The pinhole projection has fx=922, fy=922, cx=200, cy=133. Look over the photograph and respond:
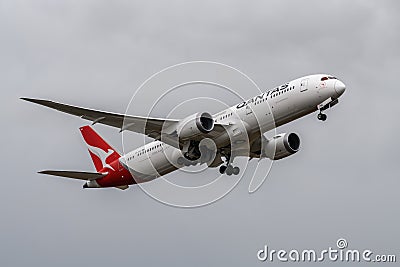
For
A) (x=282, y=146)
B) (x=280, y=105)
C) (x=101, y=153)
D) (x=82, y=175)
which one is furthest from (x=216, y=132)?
(x=101, y=153)

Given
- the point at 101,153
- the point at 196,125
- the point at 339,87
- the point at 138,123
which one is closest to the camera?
the point at 339,87

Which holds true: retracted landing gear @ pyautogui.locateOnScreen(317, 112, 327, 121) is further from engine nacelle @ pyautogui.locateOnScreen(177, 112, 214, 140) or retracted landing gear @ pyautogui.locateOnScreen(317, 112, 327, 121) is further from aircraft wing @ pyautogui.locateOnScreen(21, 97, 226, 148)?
engine nacelle @ pyautogui.locateOnScreen(177, 112, 214, 140)

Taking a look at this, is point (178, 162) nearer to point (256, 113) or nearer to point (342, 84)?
point (256, 113)

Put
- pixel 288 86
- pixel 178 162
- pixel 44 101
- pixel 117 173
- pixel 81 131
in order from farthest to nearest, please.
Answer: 1. pixel 81 131
2. pixel 117 173
3. pixel 178 162
4. pixel 288 86
5. pixel 44 101

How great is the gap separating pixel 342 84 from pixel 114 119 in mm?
16403

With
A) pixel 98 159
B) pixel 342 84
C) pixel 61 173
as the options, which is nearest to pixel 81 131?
pixel 98 159

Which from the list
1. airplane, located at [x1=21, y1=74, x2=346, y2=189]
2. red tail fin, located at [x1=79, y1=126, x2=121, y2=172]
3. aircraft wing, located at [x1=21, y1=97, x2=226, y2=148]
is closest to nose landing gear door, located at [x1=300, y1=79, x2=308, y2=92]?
airplane, located at [x1=21, y1=74, x2=346, y2=189]

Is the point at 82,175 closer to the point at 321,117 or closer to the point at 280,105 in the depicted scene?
the point at 280,105

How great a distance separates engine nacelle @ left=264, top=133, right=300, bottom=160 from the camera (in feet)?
236

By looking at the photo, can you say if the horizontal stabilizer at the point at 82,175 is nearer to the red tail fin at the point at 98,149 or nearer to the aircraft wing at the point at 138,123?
the red tail fin at the point at 98,149

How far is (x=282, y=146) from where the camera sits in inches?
2832

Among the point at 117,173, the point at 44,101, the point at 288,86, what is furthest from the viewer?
the point at 117,173

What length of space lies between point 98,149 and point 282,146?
59.0ft

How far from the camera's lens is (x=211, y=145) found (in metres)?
68.5
